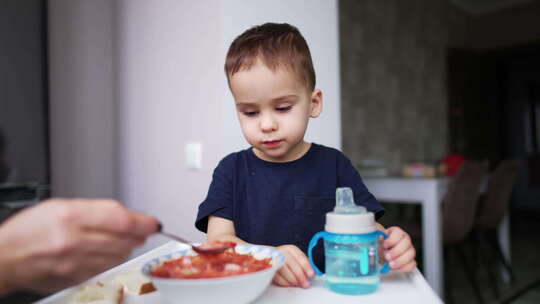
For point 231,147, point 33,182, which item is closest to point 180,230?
point 231,147

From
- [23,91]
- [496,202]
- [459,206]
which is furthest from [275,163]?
[496,202]

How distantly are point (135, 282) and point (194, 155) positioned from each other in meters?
0.55

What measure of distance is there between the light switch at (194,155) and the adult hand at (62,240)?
0.68 metres

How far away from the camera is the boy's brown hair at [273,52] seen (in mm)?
642

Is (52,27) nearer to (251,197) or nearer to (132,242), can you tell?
(251,197)

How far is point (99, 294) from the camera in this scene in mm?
500

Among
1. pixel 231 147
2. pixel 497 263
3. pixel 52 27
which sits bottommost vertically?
pixel 497 263

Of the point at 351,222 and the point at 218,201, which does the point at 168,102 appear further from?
the point at 351,222

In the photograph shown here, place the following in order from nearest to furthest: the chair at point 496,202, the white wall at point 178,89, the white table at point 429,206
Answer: the white wall at point 178,89, the white table at point 429,206, the chair at point 496,202

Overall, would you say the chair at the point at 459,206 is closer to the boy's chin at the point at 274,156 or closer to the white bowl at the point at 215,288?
the boy's chin at the point at 274,156

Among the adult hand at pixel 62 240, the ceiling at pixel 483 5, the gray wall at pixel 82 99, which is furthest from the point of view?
the ceiling at pixel 483 5

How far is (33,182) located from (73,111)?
0.98 ft

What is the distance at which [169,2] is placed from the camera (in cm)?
115

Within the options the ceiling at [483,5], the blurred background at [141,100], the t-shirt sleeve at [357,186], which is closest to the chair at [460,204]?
the blurred background at [141,100]
